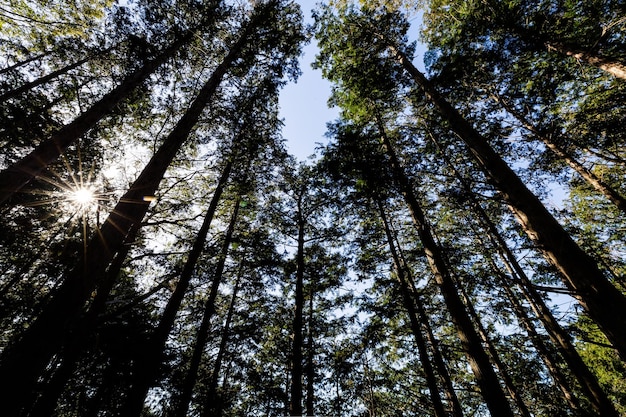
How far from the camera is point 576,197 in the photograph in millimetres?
16156

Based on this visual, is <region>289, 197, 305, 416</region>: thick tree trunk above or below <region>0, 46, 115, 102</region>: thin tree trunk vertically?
below

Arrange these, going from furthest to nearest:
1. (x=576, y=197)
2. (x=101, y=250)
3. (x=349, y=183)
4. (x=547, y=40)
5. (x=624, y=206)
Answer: (x=576, y=197) < (x=349, y=183) < (x=624, y=206) < (x=547, y=40) < (x=101, y=250)

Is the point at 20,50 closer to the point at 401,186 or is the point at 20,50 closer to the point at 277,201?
the point at 277,201

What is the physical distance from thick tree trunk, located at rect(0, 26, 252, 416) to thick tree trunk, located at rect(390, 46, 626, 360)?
18.6ft

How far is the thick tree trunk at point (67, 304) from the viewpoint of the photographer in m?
2.37

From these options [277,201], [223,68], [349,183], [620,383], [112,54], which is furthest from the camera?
[620,383]

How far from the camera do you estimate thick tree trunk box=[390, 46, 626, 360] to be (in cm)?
282

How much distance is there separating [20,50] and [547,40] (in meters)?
18.3

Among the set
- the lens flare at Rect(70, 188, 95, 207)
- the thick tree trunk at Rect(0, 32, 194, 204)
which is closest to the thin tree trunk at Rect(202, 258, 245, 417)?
the lens flare at Rect(70, 188, 95, 207)

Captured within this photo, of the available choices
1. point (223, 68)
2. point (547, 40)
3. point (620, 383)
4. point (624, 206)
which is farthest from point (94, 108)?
point (620, 383)

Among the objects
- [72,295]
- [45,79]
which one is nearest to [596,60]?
[72,295]

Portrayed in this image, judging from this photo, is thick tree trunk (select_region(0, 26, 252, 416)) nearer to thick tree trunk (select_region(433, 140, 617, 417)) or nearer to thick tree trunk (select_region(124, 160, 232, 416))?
thick tree trunk (select_region(124, 160, 232, 416))

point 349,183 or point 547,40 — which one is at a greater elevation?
point 547,40

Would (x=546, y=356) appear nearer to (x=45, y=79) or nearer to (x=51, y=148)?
(x=51, y=148)
